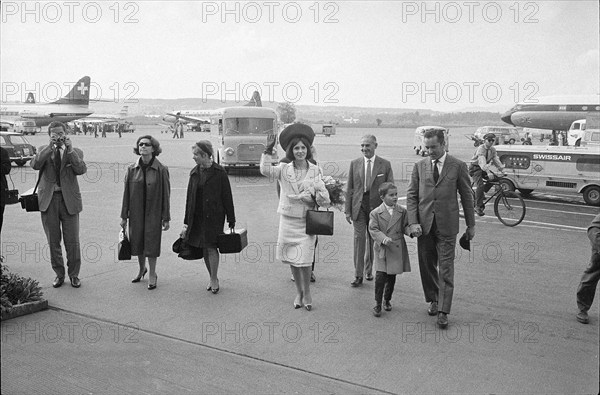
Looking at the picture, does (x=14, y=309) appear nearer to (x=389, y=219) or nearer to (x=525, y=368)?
(x=389, y=219)

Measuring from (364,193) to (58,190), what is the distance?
12.6 ft

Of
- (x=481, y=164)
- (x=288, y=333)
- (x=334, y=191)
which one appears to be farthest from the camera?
(x=481, y=164)

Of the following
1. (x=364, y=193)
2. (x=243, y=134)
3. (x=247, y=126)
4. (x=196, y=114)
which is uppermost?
(x=196, y=114)

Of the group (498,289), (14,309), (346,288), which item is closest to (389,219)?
(346,288)

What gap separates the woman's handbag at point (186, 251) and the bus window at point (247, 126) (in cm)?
1713

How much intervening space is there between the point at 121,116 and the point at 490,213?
129 m

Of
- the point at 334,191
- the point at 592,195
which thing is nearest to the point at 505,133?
the point at 592,195

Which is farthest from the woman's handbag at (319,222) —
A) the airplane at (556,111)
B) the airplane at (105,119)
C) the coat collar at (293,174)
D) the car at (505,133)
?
the airplane at (105,119)

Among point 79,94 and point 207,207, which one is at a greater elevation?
point 79,94

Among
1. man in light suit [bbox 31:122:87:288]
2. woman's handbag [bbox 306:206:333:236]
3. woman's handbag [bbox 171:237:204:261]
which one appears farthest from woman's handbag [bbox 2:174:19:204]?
woman's handbag [bbox 306:206:333:236]

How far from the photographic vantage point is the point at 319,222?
6129mm

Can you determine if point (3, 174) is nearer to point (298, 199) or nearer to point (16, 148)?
point (298, 199)

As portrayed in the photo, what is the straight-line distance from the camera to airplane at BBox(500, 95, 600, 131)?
38.8 meters

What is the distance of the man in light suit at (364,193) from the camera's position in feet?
23.9
